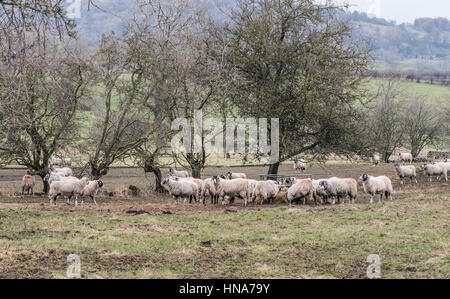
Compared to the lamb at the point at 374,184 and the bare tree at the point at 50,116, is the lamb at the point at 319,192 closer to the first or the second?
the lamb at the point at 374,184

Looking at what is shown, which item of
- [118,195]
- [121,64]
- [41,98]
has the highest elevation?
[121,64]

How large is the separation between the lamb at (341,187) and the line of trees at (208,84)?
424 cm

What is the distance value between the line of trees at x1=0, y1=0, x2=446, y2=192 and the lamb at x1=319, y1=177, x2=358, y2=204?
424 centimetres

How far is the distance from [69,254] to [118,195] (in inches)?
619

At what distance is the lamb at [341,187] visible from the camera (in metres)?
20.7

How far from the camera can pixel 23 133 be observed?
2431 cm

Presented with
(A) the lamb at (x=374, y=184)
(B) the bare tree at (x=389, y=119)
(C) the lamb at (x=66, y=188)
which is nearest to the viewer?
(C) the lamb at (x=66, y=188)
